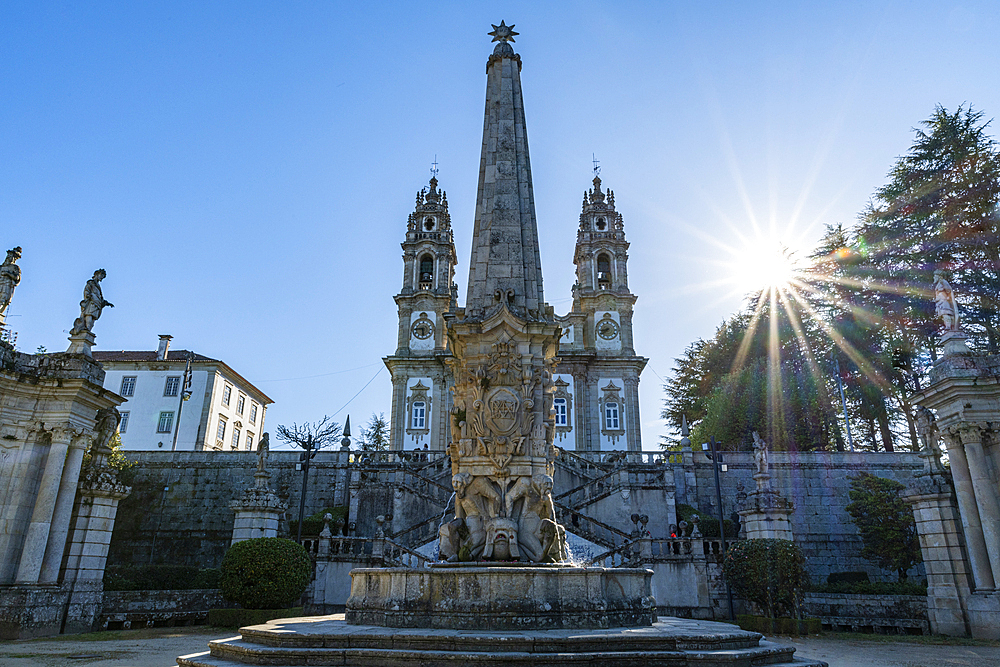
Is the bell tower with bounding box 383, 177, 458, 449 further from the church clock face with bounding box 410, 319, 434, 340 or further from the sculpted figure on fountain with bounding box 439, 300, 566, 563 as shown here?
the sculpted figure on fountain with bounding box 439, 300, 566, 563

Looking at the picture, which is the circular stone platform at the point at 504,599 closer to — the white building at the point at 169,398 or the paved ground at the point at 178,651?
the paved ground at the point at 178,651

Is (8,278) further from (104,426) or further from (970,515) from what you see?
(970,515)

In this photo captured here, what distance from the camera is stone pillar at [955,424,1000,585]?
534 inches

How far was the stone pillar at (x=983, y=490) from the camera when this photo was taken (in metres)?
13.6

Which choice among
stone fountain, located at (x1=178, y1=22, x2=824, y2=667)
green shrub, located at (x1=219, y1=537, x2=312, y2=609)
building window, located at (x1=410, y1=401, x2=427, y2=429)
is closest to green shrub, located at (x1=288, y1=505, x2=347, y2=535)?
green shrub, located at (x1=219, y1=537, x2=312, y2=609)

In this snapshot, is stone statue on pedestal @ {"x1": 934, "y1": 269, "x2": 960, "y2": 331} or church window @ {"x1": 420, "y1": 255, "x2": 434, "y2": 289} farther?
church window @ {"x1": 420, "y1": 255, "x2": 434, "y2": 289}

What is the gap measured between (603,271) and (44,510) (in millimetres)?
35780

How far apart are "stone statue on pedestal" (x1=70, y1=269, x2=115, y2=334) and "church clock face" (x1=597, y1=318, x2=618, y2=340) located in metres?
31.1

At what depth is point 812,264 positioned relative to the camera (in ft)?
118

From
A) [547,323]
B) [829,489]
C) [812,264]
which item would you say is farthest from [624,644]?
[812,264]

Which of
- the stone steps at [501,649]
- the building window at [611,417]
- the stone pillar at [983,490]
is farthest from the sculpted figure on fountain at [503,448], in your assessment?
the building window at [611,417]

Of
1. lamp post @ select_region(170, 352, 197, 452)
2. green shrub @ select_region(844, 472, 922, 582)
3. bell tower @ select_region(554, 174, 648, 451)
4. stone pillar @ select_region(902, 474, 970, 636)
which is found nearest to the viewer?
stone pillar @ select_region(902, 474, 970, 636)

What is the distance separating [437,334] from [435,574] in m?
34.6

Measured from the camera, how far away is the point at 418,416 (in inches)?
1587
